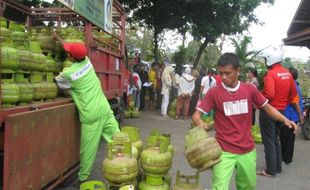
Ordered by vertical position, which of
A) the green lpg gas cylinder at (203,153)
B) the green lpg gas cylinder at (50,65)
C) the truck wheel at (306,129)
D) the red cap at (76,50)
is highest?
the red cap at (76,50)

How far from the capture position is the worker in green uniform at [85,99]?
5.48 m

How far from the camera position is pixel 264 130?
6.90m

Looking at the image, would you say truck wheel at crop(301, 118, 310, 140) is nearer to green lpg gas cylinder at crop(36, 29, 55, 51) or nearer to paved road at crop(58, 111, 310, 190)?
paved road at crop(58, 111, 310, 190)

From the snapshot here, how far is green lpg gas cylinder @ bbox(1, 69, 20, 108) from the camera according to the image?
13.1 feet

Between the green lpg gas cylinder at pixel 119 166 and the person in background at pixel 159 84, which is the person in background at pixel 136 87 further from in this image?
the green lpg gas cylinder at pixel 119 166

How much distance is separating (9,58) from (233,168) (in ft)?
8.23

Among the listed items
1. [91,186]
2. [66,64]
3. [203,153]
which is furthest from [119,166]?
[66,64]

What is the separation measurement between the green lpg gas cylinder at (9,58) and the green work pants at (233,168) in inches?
89.5

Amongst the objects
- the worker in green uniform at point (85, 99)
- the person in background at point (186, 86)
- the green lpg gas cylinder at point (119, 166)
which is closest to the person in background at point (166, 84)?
the person in background at point (186, 86)

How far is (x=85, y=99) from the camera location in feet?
18.5

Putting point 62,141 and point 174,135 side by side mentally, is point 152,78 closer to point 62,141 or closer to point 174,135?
point 174,135

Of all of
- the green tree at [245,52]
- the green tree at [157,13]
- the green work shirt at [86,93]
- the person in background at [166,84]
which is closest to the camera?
the green work shirt at [86,93]

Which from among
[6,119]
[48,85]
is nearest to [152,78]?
[48,85]

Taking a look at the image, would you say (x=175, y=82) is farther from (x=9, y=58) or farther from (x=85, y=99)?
(x=9, y=58)
